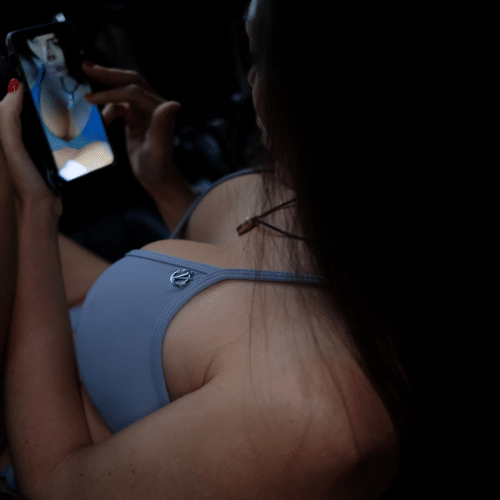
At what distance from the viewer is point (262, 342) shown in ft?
1.90

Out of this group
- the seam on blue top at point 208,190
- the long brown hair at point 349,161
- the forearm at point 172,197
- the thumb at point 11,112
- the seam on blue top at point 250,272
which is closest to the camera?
the long brown hair at point 349,161

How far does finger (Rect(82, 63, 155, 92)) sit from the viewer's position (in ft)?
3.02

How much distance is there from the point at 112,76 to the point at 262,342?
76cm

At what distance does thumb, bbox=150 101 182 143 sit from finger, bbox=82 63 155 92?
0.10 meters

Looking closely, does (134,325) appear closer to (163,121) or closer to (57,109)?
(57,109)

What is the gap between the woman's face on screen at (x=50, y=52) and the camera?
822 millimetres

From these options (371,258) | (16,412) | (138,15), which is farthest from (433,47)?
(138,15)

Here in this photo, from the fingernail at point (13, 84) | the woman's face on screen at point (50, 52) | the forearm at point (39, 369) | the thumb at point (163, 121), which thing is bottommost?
the forearm at point (39, 369)

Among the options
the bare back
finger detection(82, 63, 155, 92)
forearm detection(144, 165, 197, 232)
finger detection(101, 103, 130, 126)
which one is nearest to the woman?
the bare back

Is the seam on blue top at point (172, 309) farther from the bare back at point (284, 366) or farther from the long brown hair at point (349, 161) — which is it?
the long brown hair at point (349, 161)

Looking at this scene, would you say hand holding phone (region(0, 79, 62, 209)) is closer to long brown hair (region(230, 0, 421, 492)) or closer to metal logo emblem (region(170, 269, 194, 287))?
metal logo emblem (region(170, 269, 194, 287))

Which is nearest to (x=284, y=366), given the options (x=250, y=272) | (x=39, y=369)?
(x=250, y=272)

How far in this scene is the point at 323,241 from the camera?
0.56m

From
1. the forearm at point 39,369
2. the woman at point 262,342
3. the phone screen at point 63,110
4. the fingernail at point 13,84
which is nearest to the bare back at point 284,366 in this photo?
Answer: the woman at point 262,342
